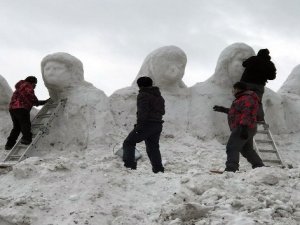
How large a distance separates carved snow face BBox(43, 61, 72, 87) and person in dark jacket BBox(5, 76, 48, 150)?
1.70 feet

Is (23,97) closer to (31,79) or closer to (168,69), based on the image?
(31,79)

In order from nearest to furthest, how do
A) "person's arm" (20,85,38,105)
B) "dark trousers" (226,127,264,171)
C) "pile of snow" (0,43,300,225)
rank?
"pile of snow" (0,43,300,225) < "dark trousers" (226,127,264,171) < "person's arm" (20,85,38,105)

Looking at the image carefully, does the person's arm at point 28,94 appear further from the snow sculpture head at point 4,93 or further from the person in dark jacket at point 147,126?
the person in dark jacket at point 147,126

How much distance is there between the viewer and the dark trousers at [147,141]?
259 inches

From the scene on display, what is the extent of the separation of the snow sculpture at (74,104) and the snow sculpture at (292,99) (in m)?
3.71

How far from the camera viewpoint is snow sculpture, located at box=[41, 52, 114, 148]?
8789 millimetres

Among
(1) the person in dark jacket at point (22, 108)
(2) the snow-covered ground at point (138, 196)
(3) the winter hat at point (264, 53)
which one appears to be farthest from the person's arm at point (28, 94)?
(3) the winter hat at point (264, 53)

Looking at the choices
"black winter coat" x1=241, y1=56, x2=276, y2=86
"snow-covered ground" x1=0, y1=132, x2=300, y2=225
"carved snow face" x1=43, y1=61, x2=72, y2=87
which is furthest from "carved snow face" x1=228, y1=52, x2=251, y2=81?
"snow-covered ground" x1=0, y1=132, x2=300, y2=225

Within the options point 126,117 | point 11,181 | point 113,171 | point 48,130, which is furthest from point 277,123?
point 11,181

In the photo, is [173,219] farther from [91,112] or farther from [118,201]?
[91,112]

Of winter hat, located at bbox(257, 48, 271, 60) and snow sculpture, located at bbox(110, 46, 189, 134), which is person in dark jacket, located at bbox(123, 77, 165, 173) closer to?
snow sculpture, located at bbox(110, 46, 189, 134)

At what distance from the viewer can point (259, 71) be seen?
888cm

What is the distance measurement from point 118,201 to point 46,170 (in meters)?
1.09

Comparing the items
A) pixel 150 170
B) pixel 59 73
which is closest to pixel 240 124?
pixel 150 170
